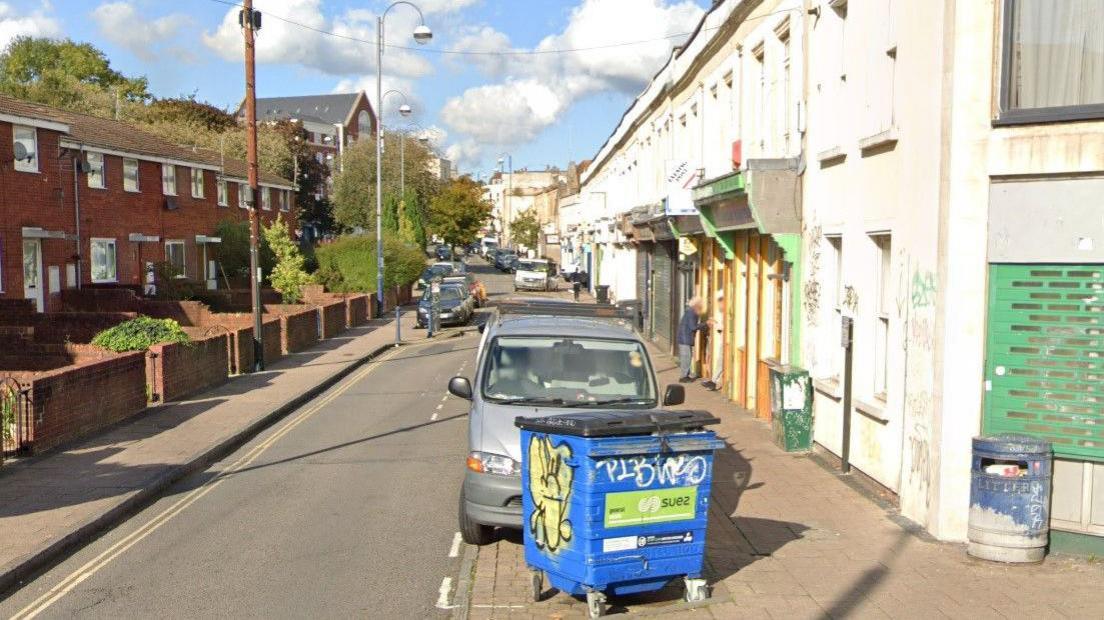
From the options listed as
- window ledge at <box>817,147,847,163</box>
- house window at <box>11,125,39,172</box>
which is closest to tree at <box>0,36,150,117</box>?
house window at <box>11,125,39,172</box>

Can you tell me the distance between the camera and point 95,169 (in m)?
32.5

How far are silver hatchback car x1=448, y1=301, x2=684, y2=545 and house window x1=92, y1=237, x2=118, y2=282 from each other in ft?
84.3

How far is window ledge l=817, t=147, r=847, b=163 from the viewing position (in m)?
12.1

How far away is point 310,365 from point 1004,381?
19032 mm

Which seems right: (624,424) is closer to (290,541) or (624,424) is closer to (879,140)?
(290,541)

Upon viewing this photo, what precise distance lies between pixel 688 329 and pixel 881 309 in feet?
30.8

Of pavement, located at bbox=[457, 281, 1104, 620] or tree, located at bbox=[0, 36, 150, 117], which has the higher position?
tree, located at bbox=[0, 36, 150, 117]

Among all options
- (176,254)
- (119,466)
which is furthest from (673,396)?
(176,254)

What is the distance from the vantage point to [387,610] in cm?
738

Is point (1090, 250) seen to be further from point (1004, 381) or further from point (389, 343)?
point (389, 343)

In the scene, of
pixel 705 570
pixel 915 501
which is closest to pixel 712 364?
pixel 915 501

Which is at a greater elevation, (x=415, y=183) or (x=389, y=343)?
(x=415, y=183)

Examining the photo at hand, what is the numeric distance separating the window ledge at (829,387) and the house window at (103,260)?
26412 millimetres

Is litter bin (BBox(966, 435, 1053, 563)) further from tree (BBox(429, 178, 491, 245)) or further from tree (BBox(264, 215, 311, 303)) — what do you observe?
tree (BBox(429, 178, 491, 245))
